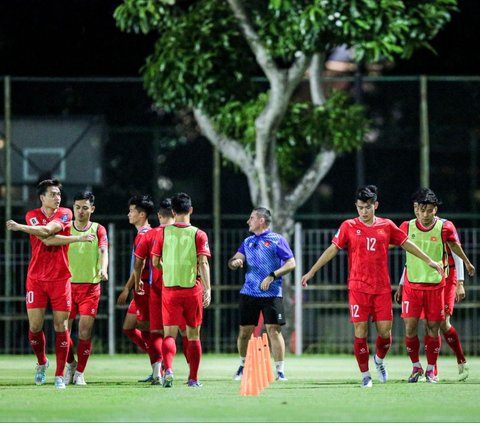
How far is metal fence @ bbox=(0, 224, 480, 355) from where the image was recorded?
2455cm

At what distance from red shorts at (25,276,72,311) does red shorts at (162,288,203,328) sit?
100 cm

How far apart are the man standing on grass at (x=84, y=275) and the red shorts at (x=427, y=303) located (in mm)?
3330

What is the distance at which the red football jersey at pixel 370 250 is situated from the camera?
1573cm

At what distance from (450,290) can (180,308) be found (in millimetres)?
3265

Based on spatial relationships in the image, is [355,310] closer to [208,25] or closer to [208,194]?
[208,25]

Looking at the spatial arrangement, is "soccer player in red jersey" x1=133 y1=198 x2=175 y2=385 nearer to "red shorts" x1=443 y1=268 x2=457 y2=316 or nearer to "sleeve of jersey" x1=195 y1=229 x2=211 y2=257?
"sleeve of jersey" x1=195 y1=229 x2=211 y2=257

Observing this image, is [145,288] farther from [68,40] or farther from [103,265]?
[68,40]

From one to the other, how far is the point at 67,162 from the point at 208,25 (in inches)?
184

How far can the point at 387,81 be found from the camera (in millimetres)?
27094

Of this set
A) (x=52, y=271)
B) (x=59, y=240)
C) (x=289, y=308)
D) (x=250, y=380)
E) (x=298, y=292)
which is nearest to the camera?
(x=250, y=380)

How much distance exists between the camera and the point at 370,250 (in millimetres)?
15766

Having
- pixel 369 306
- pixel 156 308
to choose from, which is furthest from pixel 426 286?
pixel 156 308

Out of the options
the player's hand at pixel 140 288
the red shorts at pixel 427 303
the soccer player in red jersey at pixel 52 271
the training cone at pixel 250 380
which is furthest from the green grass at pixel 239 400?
the player's hand at pixel 140 288

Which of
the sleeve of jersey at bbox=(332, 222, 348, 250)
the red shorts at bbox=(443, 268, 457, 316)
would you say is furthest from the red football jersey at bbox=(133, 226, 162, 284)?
the red shorts at bbox=(443, 268, 457, 316)
